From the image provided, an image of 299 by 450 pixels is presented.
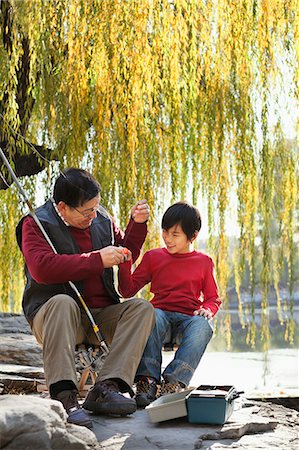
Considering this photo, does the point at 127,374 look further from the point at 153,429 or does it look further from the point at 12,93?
the point at 12,93

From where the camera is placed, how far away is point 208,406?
11.6 feet

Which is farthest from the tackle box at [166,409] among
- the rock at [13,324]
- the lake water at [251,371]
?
the lake water at [251,371]

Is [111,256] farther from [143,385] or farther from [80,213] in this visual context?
[143,385]

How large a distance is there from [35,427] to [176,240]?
5.81 feet

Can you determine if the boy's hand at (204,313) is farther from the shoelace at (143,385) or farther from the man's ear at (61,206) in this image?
the man's ear at (61,206)

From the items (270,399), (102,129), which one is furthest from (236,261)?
(102,129)

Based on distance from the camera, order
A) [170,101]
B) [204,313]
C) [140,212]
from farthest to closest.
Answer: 1. [170,101]
2. [204,313]
3. [140,212]

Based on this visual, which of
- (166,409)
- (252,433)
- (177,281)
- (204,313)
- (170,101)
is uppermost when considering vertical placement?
(170,101)

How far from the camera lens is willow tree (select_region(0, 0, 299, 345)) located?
226 inches

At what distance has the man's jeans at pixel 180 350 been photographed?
4016 mm

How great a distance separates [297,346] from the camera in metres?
15.4

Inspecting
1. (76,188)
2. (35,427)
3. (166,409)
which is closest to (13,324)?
(76,188)

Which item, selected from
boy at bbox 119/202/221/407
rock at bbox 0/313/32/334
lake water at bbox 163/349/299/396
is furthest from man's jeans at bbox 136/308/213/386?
lake water at bbox 163/349/299/396

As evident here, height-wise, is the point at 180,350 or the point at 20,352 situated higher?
the point at 180,350
